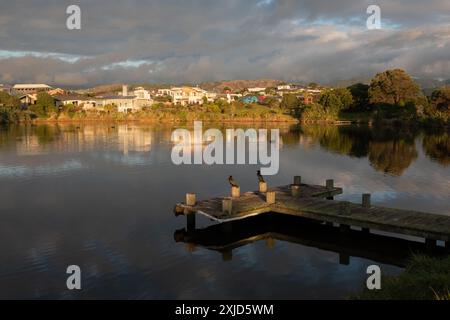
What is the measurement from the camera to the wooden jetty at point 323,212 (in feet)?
56.4

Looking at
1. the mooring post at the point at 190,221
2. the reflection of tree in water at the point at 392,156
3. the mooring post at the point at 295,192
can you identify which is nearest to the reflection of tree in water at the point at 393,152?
the reflection of tree in water at the point at 392,156

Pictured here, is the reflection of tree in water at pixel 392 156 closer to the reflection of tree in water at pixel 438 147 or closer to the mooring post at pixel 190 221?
the reflection of tree in water at pixel 438 147

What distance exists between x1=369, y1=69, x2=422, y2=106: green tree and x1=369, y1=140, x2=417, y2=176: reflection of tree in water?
34835 millimetres

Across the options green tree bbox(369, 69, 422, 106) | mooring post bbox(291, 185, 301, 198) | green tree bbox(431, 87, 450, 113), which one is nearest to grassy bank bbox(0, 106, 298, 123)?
green tree bbox(369, 69, 422, 106)

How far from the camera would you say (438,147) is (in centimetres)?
5622

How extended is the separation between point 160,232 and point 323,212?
700cm

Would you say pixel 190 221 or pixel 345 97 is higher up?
pixel 345 97

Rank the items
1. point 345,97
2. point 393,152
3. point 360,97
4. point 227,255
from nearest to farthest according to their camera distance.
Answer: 1. point 227,255
2. point 393,152
3. point 345,97
4. point 360,97

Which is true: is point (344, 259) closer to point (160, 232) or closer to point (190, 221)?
point (190, 221)

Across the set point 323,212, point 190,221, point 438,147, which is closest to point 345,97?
point 438,147

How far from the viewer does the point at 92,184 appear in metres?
31.9
